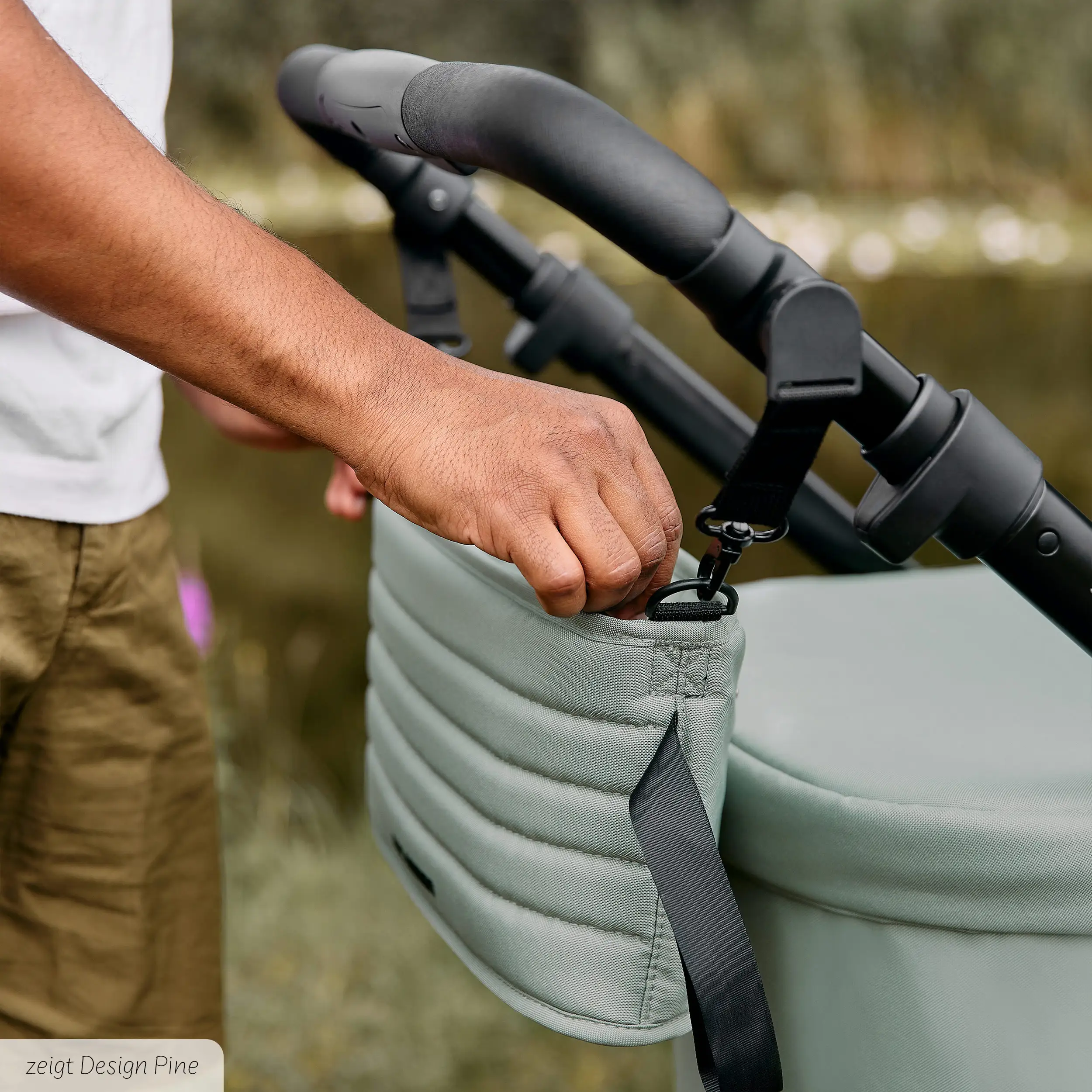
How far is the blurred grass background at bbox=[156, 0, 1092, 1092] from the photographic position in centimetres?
167

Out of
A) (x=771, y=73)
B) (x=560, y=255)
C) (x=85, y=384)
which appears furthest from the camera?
(x=771, y=73)

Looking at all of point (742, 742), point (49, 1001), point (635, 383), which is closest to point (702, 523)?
point (742, 742)

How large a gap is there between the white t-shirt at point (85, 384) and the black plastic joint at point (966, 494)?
46 cm

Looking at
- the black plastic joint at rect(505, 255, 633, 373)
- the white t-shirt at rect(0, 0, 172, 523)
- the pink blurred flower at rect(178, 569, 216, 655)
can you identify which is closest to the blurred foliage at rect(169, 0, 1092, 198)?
the pink blurred flower at rect(178, 569, 216, 655)

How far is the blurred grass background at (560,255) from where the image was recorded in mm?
1673

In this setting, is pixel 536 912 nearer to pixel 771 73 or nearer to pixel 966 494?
pixel 966 494

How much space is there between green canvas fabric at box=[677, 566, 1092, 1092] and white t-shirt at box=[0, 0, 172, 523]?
42 cm

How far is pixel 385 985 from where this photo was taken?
5.54 feet

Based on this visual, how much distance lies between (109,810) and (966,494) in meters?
0.61

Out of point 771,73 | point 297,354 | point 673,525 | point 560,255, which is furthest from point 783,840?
point 771,73

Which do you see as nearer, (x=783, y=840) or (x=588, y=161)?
(x=588, y=161)

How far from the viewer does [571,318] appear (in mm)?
882

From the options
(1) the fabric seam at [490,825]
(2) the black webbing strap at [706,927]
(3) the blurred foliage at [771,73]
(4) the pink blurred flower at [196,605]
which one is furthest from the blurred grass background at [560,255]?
(2) the black webbing strap at [706,927]

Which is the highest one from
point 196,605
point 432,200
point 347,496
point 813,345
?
point 813,345
